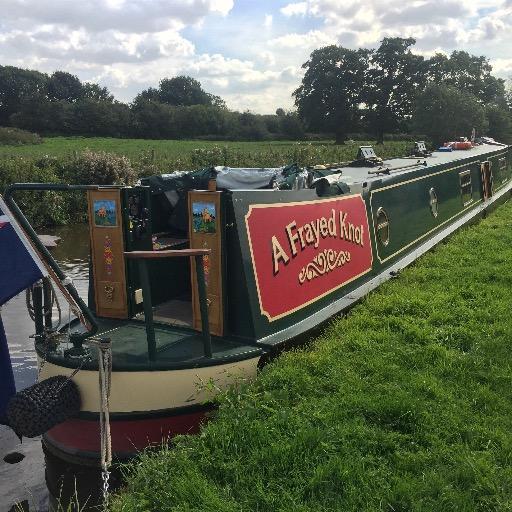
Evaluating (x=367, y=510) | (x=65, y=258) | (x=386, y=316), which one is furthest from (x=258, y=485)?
(x=65, y=258)

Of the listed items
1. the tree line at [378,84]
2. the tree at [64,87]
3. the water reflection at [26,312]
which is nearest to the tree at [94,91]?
the tree at [64,87]

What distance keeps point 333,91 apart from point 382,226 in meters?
50.8

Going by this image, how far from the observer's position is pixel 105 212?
5.25 metres

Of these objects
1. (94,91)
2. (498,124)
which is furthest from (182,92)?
(498,124)

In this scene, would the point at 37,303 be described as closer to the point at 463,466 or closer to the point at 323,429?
the point at 323,429

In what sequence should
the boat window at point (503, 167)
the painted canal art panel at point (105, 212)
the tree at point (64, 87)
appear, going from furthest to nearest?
the tree at point (64, 87)
the boat window at point (503, 167)
the painted canal art panel at point (105, 212)

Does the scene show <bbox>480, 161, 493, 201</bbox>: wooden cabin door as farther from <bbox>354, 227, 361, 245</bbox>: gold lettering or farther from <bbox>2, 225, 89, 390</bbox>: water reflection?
<bbox>2, 225, 89, 390</bbox>: water reflection

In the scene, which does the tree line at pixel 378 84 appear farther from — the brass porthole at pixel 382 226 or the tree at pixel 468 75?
the brass porthole at pixel 382 226

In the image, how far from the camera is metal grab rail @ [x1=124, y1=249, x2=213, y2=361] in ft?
12.5

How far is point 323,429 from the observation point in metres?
3.74

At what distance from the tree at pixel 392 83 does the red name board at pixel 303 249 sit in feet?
165

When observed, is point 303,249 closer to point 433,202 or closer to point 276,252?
point 276,252

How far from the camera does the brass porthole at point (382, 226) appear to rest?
7.22 meters

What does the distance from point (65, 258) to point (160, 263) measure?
799 cm
